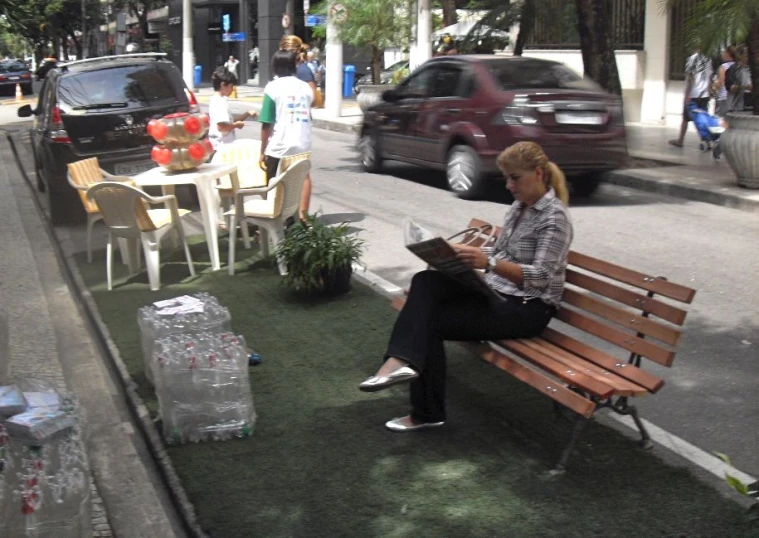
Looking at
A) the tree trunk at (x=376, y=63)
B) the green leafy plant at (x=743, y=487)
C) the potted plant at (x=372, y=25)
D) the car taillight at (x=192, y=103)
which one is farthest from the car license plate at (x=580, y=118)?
the tree trunk at (x=376, y=63)

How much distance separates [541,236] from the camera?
5.13 metres

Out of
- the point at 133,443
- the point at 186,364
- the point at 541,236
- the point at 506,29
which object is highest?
the point at 506,29

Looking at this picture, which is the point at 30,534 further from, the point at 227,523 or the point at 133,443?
the point at 133,443

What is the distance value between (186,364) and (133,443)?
0.63 meters

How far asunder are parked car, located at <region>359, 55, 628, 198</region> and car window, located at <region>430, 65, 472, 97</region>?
0.01 m

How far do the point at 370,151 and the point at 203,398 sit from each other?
10.9m

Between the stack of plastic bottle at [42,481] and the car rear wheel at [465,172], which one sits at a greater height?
the car rear wheel at [465,172]

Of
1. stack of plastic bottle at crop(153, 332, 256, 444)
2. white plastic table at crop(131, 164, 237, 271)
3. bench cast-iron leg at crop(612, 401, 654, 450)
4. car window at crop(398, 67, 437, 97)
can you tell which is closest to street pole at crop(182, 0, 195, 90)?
car window at crop(398, 67, 437, 97)

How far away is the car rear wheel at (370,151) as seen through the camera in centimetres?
1538

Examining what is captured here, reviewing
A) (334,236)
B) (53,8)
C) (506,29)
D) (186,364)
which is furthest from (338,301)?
(53,8)

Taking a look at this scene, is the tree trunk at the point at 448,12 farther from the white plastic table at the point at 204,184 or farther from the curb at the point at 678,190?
the white plastic table at the point at 204,184

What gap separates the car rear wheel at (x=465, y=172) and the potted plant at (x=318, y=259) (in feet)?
16.6

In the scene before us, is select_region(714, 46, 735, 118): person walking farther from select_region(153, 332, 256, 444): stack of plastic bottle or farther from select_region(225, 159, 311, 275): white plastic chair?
select_region(153, 332, 256, 444): stack of plastic bottle

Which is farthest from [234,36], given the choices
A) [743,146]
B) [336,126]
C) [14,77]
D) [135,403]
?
[135,403]
